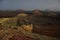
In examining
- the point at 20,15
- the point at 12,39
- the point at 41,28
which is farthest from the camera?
the point at 20,15

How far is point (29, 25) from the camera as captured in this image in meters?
3.19

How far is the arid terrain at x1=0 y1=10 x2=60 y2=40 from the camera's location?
2.97m

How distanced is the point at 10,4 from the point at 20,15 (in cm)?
35

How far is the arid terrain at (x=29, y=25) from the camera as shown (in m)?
2.97

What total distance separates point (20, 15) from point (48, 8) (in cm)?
65

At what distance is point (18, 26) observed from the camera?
124 inches

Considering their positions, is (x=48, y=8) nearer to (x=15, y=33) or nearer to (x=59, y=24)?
(x=59, y=24)

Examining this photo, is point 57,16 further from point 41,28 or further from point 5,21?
point 5,21

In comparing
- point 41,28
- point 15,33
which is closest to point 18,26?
point 15,33

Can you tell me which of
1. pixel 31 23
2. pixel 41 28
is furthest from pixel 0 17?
pixel 41 28

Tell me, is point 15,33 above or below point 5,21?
below

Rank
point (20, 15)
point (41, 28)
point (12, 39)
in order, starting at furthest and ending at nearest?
point (20, 15)
point (41, 28)
point (12, 39)

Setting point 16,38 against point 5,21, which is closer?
point 16,38

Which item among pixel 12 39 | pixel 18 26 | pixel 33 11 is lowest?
pixel 12 39
